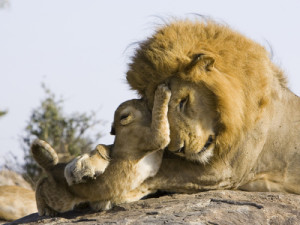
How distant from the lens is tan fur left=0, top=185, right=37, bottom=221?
7.39 m

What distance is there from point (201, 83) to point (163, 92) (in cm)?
26

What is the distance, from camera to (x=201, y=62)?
4.34 m

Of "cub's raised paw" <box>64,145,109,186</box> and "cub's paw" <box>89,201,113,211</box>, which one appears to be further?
"cub's paw" <box>89,201,113,211</box>

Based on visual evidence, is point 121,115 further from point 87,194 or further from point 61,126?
point 61,126

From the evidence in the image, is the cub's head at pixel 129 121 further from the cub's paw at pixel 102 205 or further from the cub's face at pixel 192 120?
the cub's paw at pixel 102 205

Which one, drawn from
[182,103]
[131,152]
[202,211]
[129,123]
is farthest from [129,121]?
[202,211]

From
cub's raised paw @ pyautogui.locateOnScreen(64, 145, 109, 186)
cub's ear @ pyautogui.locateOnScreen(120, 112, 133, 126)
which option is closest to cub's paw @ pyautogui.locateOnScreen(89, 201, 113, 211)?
cub's raised paw @ pyautogui.locateOnScreen(64, 145, 109, 186)

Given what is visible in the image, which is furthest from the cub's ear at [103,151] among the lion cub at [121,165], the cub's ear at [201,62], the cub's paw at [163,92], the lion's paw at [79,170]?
the cub's ear at [201,62]

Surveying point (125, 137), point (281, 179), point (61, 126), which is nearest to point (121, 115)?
point (125, 137)

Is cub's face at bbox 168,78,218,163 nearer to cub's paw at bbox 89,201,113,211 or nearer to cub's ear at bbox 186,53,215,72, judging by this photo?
cub's ear at bbox 186,53,215,72

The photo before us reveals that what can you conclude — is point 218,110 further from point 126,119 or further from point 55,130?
point 55,130

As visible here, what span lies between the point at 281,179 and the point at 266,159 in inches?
6.5

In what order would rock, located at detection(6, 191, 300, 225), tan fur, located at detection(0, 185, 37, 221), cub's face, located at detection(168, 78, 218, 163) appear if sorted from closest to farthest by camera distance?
1. rock, located at detection(6, 191, 300, 225)
2. cub's face, located at detection(168, 78, 218, 163)
3. tan fur, located at detection(0, 185, 37, 221)

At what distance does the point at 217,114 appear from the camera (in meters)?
4.38
